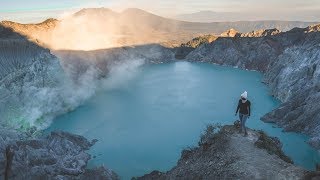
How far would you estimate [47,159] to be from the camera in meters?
51.1

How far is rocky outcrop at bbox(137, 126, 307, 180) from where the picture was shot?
2608 cm

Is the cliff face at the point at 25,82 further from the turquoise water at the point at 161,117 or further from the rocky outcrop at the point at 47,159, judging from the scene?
the rocky outcrop at the point at 47,159

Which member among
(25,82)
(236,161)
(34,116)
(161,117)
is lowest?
(161,117)

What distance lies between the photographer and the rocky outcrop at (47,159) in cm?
4622

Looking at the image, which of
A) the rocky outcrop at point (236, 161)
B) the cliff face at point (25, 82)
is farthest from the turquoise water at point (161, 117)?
the rocky outcrop at point (236, 161)

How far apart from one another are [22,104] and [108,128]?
1586cm

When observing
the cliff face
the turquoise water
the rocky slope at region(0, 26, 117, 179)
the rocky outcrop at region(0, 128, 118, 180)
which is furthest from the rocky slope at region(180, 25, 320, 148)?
the cliff face

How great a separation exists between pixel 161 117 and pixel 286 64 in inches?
1483

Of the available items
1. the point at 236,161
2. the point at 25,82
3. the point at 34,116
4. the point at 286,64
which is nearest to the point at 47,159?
the point at 236,161

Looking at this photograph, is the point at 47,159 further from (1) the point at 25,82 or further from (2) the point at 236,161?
(1) the point at 25,82

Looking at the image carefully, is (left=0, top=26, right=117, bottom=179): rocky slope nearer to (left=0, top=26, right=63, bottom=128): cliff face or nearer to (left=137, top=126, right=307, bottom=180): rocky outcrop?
(left=0, top=26, right=63, bottom=128): cliff face

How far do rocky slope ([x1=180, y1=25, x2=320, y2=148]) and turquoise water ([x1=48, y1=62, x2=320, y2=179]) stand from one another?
2704 millimetres

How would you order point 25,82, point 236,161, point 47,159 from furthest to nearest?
point 25,82
point 47,159
point 236,161

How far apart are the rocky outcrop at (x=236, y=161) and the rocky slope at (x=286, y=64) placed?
3330 centimetres
